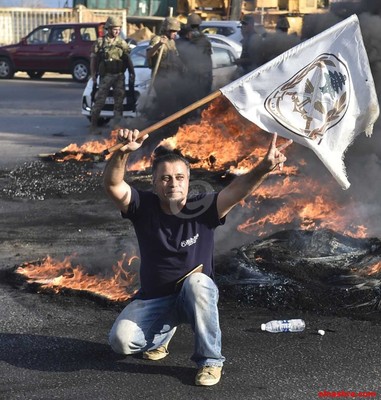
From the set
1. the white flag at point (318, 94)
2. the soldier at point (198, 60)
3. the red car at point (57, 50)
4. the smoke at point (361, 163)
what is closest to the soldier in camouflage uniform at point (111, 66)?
the soldier at point (198, 60)

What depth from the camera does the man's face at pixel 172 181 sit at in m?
4.37

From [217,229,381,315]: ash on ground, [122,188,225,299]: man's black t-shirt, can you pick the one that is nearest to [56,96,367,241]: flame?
[217,229,381,315]: ash on ground

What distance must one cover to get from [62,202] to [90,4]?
96.6ft

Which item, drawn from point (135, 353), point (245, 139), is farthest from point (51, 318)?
point (245, 139)

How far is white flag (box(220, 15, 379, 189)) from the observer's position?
16.4ft

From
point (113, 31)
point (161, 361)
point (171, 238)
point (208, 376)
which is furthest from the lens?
point (113, 31)

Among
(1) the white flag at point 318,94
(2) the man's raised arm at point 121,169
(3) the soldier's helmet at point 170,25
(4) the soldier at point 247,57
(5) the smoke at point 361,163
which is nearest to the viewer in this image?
(2) the man's raised arm at point 121,169

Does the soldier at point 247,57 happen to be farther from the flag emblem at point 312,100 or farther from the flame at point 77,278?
the flag emblem at point 312,100

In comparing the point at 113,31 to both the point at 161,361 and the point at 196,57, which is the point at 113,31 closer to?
the point at 196,57

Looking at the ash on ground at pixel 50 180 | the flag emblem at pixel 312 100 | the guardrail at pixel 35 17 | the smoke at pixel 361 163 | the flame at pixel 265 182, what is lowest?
the guardrail at pixel 35 17

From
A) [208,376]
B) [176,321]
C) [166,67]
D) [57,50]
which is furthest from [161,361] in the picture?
[57,50]

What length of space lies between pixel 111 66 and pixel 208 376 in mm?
10126

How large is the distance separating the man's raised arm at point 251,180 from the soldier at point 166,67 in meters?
8.41

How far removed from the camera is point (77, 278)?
6000mm
